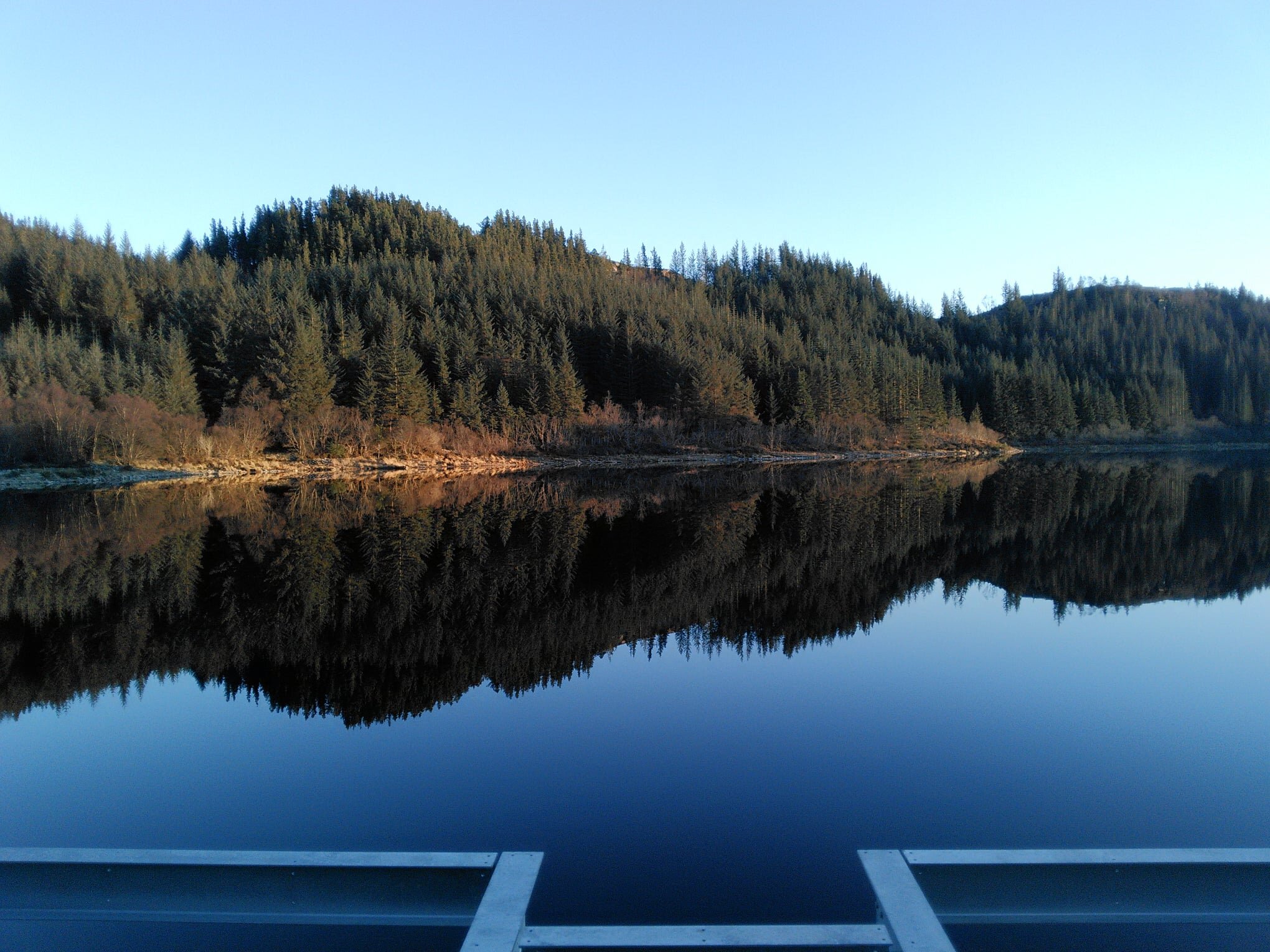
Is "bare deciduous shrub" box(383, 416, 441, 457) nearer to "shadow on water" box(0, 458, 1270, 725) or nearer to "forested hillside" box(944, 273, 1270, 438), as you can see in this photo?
"shadow on water" box(0, 458, 1270, 725)

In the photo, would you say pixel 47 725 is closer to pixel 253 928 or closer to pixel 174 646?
pixel 174 646

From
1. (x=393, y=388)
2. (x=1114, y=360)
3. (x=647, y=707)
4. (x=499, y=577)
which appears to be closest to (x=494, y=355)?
(x=393, y=388)

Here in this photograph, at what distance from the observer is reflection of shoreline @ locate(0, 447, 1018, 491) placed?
35.3 meters

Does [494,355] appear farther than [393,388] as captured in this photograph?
Yes

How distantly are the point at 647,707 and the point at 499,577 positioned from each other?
583 centimetres

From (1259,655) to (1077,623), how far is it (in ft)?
6.09

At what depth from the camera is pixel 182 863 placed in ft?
11.8

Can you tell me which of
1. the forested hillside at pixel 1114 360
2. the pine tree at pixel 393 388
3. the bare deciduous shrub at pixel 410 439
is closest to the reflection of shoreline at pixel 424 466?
the bare deciduous shrub at pixel 410 439

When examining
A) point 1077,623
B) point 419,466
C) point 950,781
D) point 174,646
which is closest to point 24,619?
point 174,646

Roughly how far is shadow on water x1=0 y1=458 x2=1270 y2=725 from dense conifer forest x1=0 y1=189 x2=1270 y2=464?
20146 mm

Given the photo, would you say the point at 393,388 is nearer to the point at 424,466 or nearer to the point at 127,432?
the point at 424,466

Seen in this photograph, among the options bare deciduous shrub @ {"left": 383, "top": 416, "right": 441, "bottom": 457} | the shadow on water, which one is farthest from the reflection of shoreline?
the shadow on water

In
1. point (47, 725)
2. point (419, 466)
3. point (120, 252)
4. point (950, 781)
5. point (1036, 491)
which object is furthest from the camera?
point (120, 252)

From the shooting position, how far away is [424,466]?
46719mm
